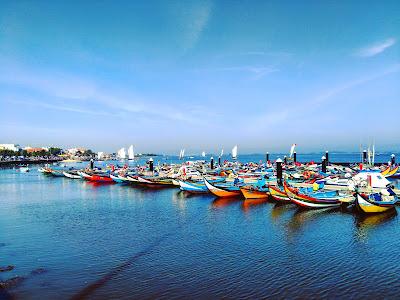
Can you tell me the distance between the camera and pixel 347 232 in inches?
714

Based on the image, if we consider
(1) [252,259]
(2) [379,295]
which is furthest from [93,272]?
(2) [379,295]

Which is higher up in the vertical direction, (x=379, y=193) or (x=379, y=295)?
(x=379, y=193)

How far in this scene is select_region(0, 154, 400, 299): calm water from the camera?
11.2 metres

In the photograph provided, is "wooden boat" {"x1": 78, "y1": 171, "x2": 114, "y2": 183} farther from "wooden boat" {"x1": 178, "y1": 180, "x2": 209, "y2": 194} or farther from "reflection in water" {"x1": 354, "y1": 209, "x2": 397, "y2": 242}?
"reflection in water" {"x1": 354, "y1": 209, "x2": 397, "y2": 242}

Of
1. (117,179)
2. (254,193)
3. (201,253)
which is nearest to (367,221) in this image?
(254,193)

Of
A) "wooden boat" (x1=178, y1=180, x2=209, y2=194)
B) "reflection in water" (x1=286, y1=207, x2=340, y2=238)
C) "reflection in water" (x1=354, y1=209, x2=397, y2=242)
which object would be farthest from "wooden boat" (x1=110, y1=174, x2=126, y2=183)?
"reflection in water" (x1=354, y1=209, x2=397, y2=242)

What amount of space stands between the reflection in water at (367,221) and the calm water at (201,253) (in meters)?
0.06

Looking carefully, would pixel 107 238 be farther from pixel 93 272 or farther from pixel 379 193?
pixel 379 193

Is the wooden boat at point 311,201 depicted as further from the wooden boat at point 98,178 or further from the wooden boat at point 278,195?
the wooden boat at point 98,178

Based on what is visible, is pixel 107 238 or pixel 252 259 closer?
pixel 252 259

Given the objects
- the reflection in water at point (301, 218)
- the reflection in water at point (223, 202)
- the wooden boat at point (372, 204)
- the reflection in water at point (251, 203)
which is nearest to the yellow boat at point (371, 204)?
the wooden boat at point (372, 204)

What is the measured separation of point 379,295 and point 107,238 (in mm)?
12626

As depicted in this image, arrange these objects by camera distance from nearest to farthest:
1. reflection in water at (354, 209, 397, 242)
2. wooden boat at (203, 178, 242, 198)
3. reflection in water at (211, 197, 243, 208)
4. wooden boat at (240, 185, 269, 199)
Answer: reflection in water at (354, 209, 397, 242)
reflection in water at (211, 197, 243, 208)
wooden boat at (240, 185, 269, 199)
wooden boat at (203, 178, 242, 198)

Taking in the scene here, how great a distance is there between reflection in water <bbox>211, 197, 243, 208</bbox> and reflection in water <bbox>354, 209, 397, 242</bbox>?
Result: 10257 millimetres
